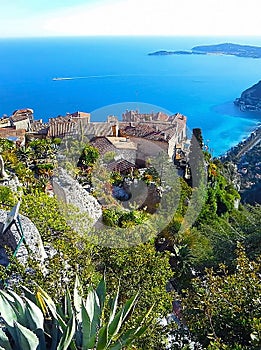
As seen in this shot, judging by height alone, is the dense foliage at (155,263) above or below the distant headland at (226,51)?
below

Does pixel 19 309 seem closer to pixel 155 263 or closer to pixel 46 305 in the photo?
pixel 46 305

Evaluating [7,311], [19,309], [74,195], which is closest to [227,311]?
[19,309]

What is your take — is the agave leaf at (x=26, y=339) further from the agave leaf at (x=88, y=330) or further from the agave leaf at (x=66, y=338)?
the agave leaf at (x=88, y=330)

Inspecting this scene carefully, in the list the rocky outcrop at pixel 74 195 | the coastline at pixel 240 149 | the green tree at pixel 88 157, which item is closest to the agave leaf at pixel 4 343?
the rocky outcrop at pixel 74 195

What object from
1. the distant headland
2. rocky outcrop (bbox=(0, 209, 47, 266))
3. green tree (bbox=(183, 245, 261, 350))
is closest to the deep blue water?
rocky outcrop (bbox=(0, 209, 47, 266))

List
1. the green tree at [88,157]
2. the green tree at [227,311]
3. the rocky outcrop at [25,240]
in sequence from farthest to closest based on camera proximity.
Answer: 1. the green tree at [88,157]
2. the rocky outcrop at [25,240]
3. the green tree at [227,311]

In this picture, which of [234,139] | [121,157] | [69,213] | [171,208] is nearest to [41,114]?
[234,139]

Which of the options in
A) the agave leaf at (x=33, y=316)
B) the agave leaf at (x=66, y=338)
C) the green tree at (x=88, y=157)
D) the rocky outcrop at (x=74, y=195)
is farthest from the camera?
the green tree at (x=88, y=157)
